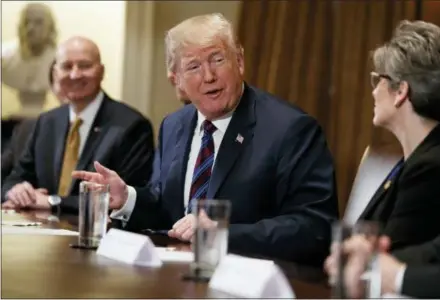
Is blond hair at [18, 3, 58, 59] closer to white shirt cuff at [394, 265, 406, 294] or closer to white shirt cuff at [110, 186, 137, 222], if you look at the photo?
white shirt cuff at [110, 186, 137, 222]

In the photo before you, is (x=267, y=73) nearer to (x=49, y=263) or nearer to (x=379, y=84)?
(x=379, y=84)

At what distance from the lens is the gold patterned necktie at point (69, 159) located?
4.26 metres

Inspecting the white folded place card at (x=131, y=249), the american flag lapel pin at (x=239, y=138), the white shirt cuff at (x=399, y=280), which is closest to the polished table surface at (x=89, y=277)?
the white folded place card at (x=131, y=249)

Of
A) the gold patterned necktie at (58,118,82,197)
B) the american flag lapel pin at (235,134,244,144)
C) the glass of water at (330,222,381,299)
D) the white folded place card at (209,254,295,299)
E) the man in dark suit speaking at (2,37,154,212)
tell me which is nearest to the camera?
the glass of water at (330,222,381,299)

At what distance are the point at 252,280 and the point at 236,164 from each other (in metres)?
1.19

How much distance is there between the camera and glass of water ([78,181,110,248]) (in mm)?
2535

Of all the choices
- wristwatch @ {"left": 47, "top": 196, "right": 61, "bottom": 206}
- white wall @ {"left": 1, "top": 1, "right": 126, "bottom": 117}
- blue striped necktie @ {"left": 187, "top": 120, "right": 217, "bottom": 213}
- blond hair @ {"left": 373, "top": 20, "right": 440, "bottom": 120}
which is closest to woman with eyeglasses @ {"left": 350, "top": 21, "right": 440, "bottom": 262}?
blond hair @ {"left": 373, "top": 20, "right": 440, "bottom": 120}

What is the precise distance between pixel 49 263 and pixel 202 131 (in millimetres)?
1000

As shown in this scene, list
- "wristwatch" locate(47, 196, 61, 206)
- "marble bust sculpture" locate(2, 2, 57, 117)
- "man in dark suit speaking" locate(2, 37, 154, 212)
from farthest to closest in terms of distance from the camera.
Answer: "marble bust sculpture" locate(2, 2, 57, 117) < "man in dark suit speaking" locate(2, 37, 154, 212) < "wristwatch" locate(47, 196, 61, 206)

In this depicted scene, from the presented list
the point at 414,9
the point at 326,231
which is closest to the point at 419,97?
the point at 326,231

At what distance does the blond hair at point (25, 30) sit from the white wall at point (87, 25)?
0.14 m

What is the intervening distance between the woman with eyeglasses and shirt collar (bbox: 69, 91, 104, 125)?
1869mm

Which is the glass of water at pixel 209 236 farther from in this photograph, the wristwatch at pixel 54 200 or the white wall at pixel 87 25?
the white wall at pixel 87 25

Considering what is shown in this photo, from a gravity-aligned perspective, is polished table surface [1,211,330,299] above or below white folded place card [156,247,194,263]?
above
